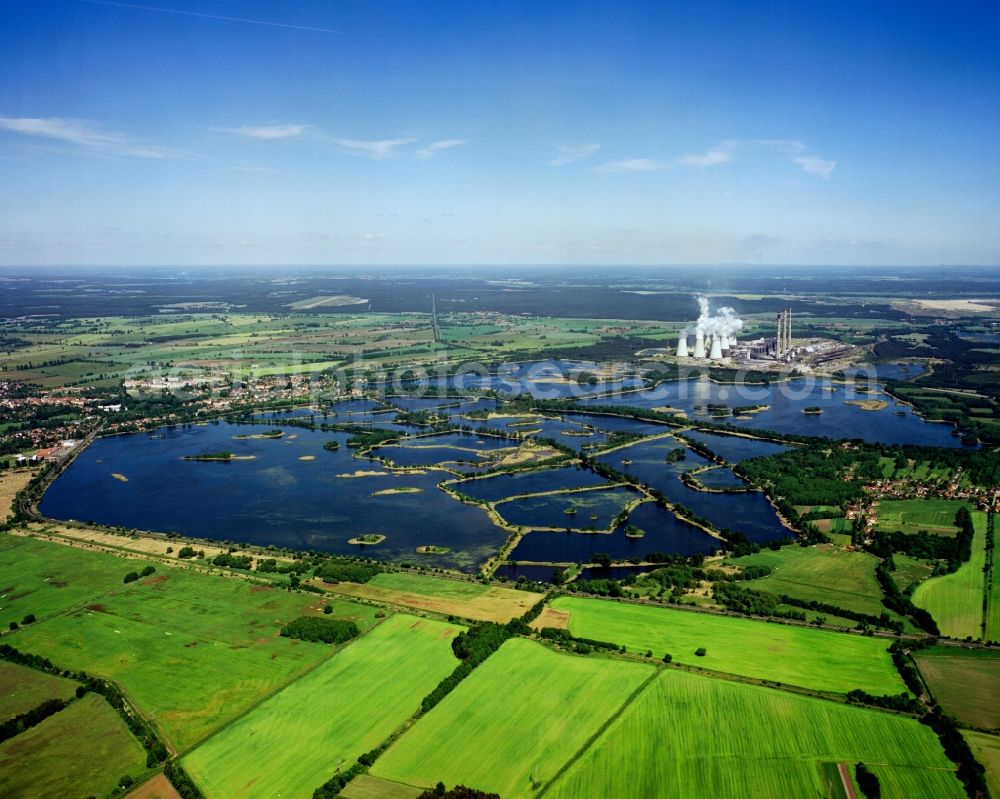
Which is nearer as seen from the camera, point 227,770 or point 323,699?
point 227,770

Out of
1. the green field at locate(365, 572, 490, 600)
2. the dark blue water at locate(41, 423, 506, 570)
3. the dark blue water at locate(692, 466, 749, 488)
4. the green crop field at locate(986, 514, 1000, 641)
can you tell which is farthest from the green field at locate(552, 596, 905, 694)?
the dark blue water at locate(692, 466, 749, 488)

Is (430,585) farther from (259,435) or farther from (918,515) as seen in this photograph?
(259,435)

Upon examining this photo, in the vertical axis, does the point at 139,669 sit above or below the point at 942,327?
below

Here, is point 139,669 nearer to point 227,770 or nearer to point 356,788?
point 227,770

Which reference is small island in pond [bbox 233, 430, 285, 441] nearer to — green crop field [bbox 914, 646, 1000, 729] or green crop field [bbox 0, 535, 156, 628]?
green crop field [bbox 0, 535, 156, 628]

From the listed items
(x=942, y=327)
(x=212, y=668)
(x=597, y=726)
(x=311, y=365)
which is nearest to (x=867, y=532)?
(x=597, y=726)

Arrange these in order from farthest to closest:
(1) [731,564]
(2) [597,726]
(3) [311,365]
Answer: (3) [311,365], (1) [731,564], (2) [597,726]
